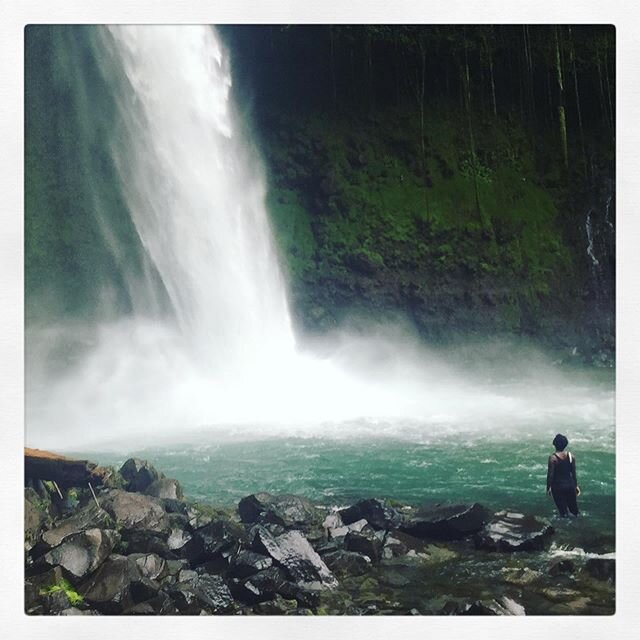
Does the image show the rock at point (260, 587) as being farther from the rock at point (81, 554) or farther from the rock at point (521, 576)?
the rock at point (521, 576)

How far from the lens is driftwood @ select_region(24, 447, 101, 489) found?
22.0ft

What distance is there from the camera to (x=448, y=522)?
6707 mm

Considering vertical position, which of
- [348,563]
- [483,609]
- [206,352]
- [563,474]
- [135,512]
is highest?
[206,352]

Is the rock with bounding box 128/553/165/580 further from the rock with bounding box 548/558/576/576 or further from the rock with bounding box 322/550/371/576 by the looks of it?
the rock with bounding box 548/558/576/576

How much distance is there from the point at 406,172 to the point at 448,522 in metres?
3.33

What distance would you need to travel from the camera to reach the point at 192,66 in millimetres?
7438

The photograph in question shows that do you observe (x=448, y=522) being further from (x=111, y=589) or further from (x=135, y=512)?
(x=111, y=589)

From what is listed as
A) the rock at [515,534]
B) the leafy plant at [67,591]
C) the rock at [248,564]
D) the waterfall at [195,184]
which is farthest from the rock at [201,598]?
the rock at [515,534]

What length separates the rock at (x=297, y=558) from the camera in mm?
6402

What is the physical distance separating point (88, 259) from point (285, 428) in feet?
7.79

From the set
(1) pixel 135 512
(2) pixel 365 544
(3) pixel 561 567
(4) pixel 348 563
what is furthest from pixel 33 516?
(3) pixel 561 567

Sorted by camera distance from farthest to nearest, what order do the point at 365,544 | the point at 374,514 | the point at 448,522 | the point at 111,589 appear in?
the point at 374,514 → the point at 448,522 → the point at 365,544 → the point at 111,589

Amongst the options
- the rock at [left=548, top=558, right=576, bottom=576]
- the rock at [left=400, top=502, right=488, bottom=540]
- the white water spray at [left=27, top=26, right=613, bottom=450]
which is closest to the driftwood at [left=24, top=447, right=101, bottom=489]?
the white water spray at [left=27, top=26, right=613, bottom=450]

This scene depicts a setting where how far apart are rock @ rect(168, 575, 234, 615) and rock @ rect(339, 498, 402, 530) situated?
120cm
